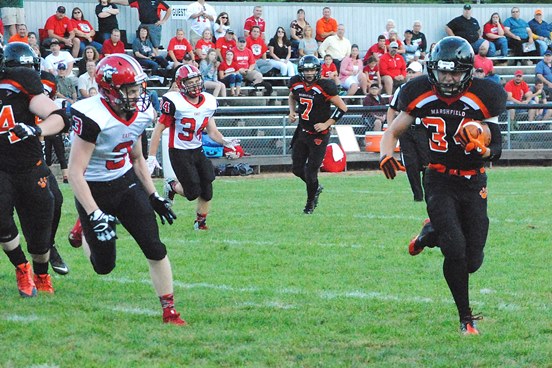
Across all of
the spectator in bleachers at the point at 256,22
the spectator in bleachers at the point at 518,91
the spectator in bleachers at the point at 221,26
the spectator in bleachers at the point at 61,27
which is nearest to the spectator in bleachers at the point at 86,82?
the spectator in bleachers at the point at 61,27

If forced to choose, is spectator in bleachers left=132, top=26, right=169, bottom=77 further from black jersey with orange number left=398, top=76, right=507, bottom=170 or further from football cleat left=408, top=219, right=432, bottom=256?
black jersey with orange number left=398, top=76, right=507, bottom=170

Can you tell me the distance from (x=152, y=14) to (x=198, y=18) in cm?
89

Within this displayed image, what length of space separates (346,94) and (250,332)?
1424 cm

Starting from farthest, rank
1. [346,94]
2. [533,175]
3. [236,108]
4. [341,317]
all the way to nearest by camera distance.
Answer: [346,94] < [236,108] < [533,175] < [341,317]

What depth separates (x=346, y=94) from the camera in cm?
1922

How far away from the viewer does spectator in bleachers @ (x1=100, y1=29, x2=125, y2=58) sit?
17281 millimetres

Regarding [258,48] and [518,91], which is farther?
[518,91]

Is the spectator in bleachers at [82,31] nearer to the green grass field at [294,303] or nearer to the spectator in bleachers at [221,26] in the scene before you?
the spectator in bleachers at [221,26]

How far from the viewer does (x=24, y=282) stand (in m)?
6.39

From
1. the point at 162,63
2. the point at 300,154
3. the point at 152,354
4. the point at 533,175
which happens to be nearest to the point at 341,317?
the point at 152,354

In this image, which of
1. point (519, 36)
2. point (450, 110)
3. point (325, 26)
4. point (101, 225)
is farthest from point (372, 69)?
point (101, 225)

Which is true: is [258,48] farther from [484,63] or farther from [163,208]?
[163,208]

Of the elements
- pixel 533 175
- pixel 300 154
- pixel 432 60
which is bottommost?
pixel 533 175

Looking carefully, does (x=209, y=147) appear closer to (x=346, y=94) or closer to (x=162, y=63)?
(x=162, y=63)
